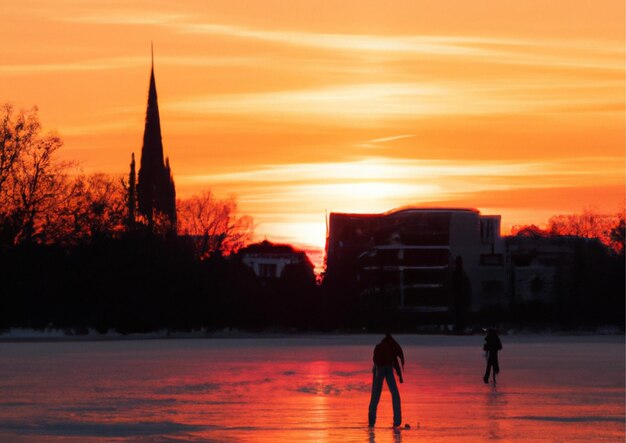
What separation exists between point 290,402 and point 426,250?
153m

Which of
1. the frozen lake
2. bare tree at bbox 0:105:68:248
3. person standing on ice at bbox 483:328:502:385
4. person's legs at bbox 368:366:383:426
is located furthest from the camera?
bare tree at bbox 0:105:68:248

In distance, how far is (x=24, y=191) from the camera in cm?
9156

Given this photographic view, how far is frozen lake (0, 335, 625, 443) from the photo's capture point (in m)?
22.8

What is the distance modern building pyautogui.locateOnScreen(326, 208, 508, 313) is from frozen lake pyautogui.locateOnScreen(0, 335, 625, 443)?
403 ft

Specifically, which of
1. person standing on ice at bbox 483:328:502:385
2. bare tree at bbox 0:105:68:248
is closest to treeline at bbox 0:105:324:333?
bare tree at bbox 0:105:68:248

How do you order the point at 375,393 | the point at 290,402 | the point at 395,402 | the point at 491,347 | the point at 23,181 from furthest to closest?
the point at 23,181 < the point at 491,347 < the point at 290,402 < the point at 375,393 < the point at 395,402

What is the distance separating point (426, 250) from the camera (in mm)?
182625

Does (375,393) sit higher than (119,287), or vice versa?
(119,287)

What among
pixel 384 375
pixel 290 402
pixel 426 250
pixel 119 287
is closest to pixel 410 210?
pixel 426 250

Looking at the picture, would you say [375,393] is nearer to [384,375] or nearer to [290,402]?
[384,375]

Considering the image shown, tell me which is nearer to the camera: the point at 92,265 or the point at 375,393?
the point at 375,393

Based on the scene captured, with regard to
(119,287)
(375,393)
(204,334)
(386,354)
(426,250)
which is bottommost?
(375,393)

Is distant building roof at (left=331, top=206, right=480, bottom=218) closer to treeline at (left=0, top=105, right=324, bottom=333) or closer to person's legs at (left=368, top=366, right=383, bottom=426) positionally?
treeline at (left=0, top=105, right=324, bottom=333)

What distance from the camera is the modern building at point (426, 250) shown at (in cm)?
17488
